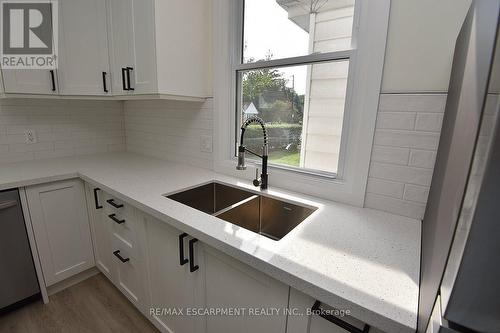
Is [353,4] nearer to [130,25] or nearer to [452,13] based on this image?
[452,13]

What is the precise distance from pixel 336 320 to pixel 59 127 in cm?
238

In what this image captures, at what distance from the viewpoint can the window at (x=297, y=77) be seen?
3.82 feet

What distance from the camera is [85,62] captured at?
1.66 metres

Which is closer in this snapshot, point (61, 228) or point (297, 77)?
point (297, 77)

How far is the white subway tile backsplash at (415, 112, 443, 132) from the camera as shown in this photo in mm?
883

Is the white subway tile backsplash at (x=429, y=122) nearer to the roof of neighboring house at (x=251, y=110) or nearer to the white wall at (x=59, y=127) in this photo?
the roof of neighboring house at (x=251, y=110)

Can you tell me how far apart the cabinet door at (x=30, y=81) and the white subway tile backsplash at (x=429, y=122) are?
6.97 feet

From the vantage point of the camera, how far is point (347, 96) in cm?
110

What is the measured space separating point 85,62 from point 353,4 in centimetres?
174

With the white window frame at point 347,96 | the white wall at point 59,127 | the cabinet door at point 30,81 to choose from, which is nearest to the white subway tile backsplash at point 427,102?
the white window frame at point 347,96

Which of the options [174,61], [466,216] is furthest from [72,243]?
[466,216]

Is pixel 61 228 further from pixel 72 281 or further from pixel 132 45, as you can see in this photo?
pixel 132 45

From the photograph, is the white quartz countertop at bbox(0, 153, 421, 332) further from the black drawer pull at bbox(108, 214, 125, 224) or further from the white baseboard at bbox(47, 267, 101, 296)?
the white baseboard at bbox(47, 267, 101, 296)

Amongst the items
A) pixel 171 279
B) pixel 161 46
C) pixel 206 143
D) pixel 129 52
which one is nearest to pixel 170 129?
pixel 206 143
